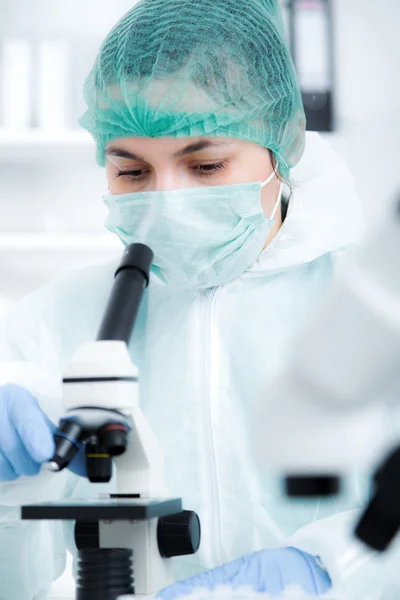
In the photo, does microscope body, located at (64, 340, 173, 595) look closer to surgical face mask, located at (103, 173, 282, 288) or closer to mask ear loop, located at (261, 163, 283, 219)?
surgical face mask, located at (103, 173, 282, 288)

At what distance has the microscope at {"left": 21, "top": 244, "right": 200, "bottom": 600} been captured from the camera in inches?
29.4

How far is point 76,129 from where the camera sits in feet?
9.41

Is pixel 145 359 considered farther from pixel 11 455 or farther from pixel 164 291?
pixel 11 455

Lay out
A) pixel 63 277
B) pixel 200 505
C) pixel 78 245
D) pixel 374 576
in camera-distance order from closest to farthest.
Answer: pixel 374 576, pixel 200 505, pixel 63 277, pixel 78 245

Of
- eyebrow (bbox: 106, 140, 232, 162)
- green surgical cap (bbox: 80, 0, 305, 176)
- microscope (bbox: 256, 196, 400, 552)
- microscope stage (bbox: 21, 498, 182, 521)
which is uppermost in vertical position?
green surgical cap (bbox: 80, 0, 305, 176)

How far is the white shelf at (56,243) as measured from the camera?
2736 mm

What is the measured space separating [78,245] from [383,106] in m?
1.41

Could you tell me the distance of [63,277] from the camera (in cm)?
140

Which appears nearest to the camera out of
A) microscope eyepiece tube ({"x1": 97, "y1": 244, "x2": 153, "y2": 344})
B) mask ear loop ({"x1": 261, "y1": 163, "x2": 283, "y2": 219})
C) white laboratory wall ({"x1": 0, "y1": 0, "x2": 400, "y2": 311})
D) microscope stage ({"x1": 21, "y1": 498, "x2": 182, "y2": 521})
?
microscope stage ({"x1": 21, "y1": 498, "x2": 182, "y2": 521})

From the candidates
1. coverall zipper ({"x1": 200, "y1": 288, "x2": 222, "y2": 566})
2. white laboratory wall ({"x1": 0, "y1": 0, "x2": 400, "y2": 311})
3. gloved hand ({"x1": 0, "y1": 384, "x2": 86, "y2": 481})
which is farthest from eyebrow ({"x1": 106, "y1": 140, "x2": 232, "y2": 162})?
white laboratory wall ({"x1": 0, "y1": 0, "x2": 400, "y2": 311})

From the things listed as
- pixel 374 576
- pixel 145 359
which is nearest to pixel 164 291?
pixel 145 359

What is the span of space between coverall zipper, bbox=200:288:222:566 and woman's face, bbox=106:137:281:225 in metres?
0.22

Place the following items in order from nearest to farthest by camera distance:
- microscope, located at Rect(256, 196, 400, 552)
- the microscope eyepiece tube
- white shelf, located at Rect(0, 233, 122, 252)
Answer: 1. microscope, located at Rect(256, 196, 400, 552)
2. the microscope eyepiece tube
3. white shelf, located at Rect(0, 233, 122, 252)

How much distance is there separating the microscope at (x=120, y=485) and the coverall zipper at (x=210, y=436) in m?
0.26
